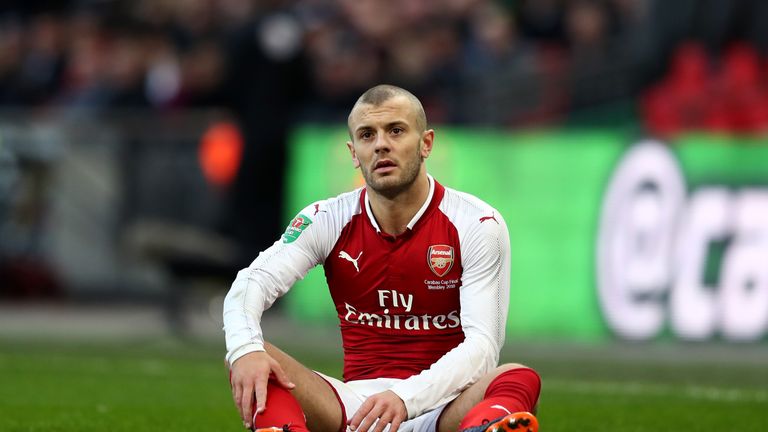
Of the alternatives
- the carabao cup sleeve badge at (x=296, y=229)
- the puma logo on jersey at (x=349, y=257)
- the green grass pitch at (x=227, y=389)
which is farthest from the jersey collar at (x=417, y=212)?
the green grass pitch at (x=227, y=389)

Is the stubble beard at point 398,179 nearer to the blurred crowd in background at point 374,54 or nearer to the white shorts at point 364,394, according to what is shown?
the white shorts at point 364,394

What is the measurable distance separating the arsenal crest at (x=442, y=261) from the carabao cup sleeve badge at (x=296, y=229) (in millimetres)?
586

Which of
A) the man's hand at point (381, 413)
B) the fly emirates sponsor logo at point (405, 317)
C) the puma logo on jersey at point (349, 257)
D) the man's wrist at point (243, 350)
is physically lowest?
the man's hand at point (381, 413)

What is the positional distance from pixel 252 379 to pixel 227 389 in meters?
4.70

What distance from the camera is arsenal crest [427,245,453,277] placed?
6719 mm

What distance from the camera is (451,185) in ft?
50.3

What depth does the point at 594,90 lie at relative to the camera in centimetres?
1573

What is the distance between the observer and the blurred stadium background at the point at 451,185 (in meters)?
12.5

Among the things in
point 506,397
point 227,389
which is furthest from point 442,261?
point 227,389

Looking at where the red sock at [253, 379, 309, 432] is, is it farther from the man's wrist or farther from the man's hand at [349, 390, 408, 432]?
the man's hand at [349, 390, 408, 432]

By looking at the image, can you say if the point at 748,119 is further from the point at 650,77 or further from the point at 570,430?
the point at 570,430

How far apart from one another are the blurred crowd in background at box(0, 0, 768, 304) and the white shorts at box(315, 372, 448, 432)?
8211 millimetres

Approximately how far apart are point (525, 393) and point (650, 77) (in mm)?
9704

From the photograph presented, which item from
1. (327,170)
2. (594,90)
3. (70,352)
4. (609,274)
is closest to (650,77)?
(594,90)
